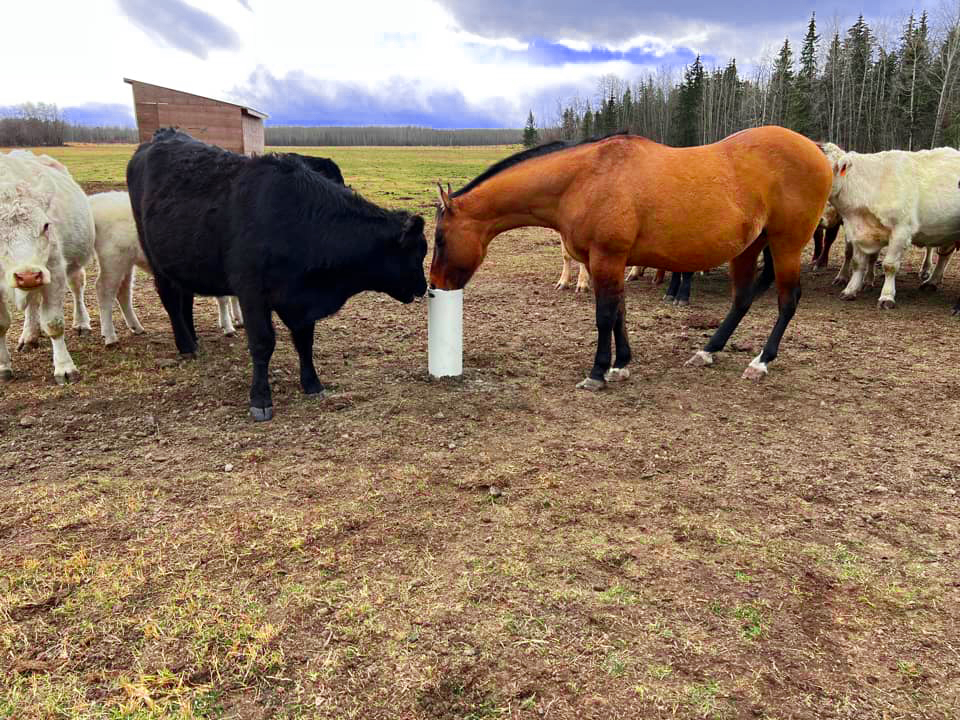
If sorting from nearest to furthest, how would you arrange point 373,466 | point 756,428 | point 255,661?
point 255,661 < point 373,466 < point 756,428

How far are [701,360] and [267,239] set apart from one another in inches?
175

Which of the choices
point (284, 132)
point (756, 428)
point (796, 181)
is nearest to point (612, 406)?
point (756, 428)

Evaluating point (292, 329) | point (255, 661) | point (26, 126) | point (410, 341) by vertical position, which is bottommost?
point (255, 661)

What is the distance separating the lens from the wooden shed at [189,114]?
18.6 m

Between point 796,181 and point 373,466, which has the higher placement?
point 796,181

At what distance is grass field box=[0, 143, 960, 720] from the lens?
2232mm

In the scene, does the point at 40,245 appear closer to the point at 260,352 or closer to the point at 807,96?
the point at 260,352

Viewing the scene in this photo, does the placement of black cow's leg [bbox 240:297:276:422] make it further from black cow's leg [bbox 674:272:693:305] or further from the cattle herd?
black cow's leg [bbox 674:272:693:305]

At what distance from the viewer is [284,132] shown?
125 m

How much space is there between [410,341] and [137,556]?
4.19 m

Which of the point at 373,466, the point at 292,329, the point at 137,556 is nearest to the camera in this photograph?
the point at 137,556

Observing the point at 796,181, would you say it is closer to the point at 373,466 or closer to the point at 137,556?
the point at 373,466

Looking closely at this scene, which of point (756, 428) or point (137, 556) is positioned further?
point (756, 428)

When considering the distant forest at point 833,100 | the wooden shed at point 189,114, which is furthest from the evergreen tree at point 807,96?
the wooden shed at point 189,114
